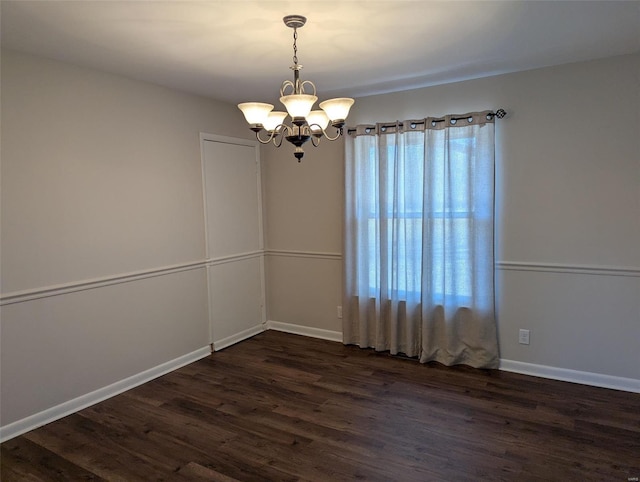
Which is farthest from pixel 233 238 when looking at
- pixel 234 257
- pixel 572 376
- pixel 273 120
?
pixel 572 376

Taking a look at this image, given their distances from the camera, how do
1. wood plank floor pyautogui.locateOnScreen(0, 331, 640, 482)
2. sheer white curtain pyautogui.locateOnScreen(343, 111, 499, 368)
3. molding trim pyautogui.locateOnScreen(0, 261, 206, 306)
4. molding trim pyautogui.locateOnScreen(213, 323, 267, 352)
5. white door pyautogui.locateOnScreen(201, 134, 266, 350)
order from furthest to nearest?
Answer: molding trim pyautogui.locateOnScreen(213, 323, 267, 352), white door pyautogui.locateOnScreen(201, 134, 266, 350), sheer white curtain pyautogui.locateOnScreen(343, 111, 499, 368), molding trim pyautogui.locateOnScreen(0, 261, 206, 306), wood plank floor pyautogui.locateOnScreen(0, 331, 640, 482)

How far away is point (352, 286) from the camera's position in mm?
4129

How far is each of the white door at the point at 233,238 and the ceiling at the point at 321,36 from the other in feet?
3.12

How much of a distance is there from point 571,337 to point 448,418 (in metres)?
1.30

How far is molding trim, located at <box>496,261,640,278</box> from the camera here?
3042 mm

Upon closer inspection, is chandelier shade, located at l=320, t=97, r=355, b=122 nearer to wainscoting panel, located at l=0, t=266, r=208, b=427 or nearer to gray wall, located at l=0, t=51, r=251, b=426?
gray wall, located at l=0, t=51, r=251, b=426

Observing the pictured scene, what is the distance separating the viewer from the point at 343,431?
8.77ft

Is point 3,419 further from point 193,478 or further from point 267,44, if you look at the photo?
point 267,44

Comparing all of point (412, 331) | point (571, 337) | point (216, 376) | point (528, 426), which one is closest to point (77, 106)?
point (216, 376)

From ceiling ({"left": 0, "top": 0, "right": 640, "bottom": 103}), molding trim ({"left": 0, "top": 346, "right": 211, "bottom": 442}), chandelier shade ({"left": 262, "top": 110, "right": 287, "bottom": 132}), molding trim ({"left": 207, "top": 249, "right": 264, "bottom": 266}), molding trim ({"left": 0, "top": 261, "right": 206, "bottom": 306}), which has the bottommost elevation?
molding trim ({"left": 0, "top": 346, "right": 211, "bottom": 442})

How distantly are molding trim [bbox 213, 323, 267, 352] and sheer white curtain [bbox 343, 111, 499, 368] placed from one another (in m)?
1.11

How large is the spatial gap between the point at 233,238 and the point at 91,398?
6.30 ft

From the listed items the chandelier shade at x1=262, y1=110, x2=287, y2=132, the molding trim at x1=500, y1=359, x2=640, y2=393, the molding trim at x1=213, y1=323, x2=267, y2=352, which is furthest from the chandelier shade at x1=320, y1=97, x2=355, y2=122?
the molding trim at x1=213, y1=323, x2=267, y2=352

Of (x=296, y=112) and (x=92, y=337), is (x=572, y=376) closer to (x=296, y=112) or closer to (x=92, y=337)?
(x=296, y=112)
